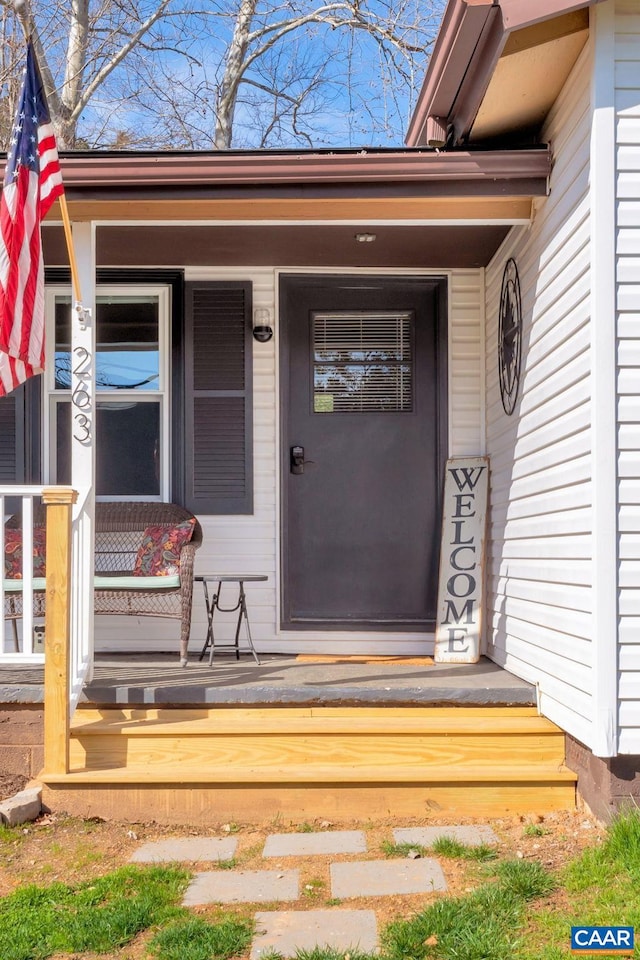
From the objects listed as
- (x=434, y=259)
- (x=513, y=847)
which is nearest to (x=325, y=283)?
(x=434, y=259)

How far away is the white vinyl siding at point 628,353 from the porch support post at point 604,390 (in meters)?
0.03

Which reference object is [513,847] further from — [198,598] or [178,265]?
[178,265]

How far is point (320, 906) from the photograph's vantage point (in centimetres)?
247

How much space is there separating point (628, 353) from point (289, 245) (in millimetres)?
2000

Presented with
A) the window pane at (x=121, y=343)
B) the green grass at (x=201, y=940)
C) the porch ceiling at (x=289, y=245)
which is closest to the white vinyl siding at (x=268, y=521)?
the porch ceiling at (x=289, y=245)

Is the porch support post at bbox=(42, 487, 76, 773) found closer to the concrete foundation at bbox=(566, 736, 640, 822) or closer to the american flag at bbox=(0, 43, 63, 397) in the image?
the american flag at bbox=(0, 43, 63, 397)

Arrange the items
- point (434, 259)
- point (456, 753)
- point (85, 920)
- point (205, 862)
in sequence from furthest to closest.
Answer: point (434, 259)
point (456, 753)
point (205, 862)
point (85, 920)

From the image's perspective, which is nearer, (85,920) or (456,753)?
(85,920)

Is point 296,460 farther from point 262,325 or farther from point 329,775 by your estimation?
point 329,775

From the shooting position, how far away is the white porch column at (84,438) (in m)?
3.54

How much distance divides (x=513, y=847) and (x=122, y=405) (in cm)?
307

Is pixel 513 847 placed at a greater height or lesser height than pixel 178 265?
lesser

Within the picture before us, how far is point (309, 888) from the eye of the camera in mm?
2582

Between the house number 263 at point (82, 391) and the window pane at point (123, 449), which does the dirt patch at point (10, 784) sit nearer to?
the house number 263 at point (82, 391)
